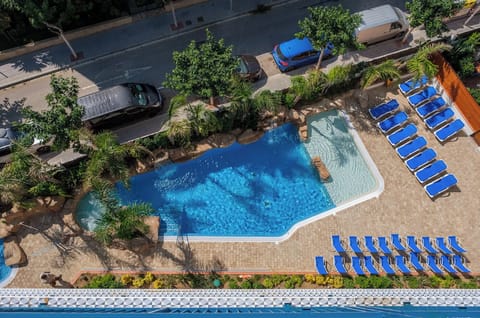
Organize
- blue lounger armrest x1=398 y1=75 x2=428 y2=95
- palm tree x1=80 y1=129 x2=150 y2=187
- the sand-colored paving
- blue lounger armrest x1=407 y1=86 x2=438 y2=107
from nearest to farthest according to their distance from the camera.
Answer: palm tree x1=80 y1=129 x2=150 y2=187 < the sand-colored paving < blue lounger armrest x1=407 y1=86 x2=438 y2=107 < blue lounger armrest x1=398 y1=75 x2=428 y2=95

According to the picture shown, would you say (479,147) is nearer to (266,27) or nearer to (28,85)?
(266,27)

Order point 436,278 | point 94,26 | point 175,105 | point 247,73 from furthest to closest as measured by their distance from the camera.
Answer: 1. point 94,26
2. point 247,73
3. point 175,105
4. point 436,278

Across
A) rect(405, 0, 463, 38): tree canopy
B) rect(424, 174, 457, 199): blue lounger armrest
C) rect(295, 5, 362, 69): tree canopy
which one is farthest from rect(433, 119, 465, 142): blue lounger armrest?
rect(295, 5, 362, 69): tree canopy

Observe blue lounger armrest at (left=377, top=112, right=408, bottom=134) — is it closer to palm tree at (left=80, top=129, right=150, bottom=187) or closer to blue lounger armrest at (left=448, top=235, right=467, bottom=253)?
blue lounger armrest at (left=448, top=235, right=467, bottom=253)

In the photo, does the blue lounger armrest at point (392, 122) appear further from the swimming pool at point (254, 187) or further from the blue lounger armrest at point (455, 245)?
the blue lounger armrest at point (455, 245)

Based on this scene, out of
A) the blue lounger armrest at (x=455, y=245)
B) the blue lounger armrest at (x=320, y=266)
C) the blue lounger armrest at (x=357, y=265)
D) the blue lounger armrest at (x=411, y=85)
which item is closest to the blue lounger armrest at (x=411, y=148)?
the blue lounger armrest at (x=411, y=85)

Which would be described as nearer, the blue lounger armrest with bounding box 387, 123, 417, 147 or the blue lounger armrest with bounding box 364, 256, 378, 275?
the blue lounger armrest with bounding box 364, 256, 378, 275

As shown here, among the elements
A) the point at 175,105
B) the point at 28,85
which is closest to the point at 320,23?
the point at 175,105

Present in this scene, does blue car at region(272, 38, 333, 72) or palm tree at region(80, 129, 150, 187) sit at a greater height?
blue car at region(272, 38, 333, 72)
